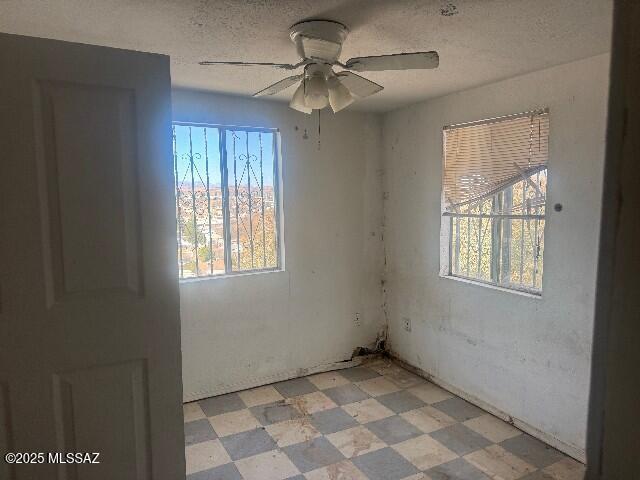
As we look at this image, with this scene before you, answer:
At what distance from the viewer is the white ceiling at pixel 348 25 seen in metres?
1.67

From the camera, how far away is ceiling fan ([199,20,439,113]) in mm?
1837

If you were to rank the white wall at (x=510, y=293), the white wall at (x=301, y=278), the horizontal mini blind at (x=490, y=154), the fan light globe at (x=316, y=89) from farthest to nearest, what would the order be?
the white wall at (x=301, y=278), the horizontal mini blind at (x=490, y=154), the white wall at (x=510, y=293), the fan light globe at (x=316, y=89)

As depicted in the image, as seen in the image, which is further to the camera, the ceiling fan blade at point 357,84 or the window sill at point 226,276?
the window sill at point 226,276

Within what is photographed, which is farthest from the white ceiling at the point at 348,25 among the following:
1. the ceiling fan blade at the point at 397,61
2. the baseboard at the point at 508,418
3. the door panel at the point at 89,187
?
the baseboard at the point at 508,418

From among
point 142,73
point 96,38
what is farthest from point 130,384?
A: point 96,38

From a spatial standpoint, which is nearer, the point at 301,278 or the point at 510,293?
the point at 510,293

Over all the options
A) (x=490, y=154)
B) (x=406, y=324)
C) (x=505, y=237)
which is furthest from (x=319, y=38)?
(x=406, y=324)

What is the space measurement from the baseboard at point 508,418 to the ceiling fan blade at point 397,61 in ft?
6.50

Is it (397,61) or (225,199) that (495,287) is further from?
(225,199)

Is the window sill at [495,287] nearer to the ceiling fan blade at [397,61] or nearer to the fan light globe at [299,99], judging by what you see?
the ceiling fan blade at [397,61]

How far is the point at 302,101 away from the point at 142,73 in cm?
91

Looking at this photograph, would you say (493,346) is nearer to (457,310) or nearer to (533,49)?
(457,310)

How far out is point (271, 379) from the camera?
3.65 meters

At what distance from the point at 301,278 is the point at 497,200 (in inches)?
66.6
